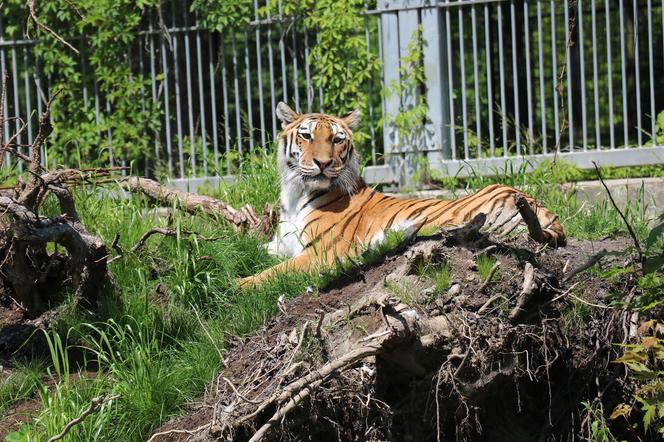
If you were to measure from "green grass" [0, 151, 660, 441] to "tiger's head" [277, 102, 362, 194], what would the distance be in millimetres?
661

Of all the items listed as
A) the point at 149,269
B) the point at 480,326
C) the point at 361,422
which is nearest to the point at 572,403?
the point at 480,326

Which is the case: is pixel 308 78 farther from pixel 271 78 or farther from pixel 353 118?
pixel 353 118

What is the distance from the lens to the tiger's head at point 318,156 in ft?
23.5

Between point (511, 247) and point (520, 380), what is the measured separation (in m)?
0.67

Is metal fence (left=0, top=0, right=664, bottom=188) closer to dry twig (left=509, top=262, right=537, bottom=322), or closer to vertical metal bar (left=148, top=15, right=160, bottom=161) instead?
vertical metal bar (left=148, top=15, right=160, bottom=161)

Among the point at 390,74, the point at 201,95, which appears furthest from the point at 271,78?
the point at 390,74

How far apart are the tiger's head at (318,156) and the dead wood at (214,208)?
32cm

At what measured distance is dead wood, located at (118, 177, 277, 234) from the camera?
23.0 feet

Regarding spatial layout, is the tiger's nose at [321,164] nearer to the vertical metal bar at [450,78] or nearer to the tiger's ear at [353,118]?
the tiger's ear at [353,118]

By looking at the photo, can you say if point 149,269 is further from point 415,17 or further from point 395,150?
point 415,17

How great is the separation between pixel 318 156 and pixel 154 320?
214cm

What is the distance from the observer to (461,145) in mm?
9648

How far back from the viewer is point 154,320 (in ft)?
17.9

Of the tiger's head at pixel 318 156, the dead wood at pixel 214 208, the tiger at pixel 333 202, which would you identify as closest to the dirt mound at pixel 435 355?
the tiger at pixel 333 202
